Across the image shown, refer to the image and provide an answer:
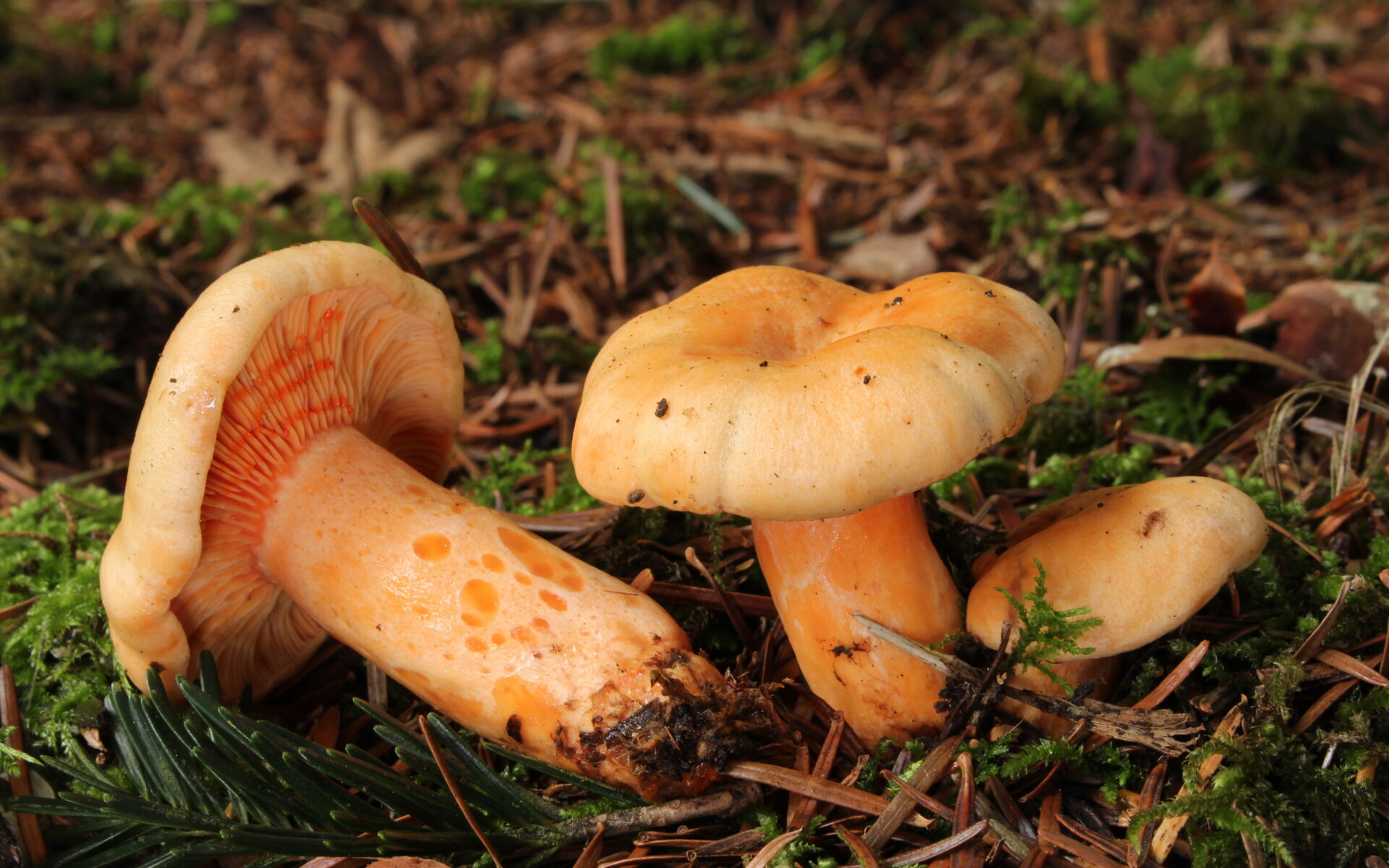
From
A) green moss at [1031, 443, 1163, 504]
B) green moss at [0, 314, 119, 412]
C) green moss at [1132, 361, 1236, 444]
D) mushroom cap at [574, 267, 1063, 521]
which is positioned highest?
mushroom cap at [574, 267, 1063, 521]

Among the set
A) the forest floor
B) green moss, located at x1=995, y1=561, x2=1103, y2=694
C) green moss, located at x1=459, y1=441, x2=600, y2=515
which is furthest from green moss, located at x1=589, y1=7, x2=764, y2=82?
green moss, located at x1=995, y1=561, x2=1103, y2=694

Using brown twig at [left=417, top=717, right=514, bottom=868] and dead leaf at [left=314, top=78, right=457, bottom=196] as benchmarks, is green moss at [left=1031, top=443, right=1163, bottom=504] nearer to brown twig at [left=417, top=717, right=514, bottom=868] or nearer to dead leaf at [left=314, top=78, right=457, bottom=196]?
brown twig at [left=417, top=717, right=514, bottom=868]

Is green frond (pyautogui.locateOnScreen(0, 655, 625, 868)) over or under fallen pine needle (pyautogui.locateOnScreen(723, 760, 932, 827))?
over

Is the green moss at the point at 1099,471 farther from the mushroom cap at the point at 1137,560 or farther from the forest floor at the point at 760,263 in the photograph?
the mushroom cap at the point at 1137,560

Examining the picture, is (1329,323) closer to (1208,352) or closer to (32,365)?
(1208,352)

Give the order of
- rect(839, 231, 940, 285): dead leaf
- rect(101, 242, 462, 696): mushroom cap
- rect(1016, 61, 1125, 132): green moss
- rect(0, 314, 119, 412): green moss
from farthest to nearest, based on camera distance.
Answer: rect(1016, 61, 1125, 132): green moss
rect(839, 231, 940, 285): dead leaf
rect(0, 314, 119, 412): green moss
rect(101, 242, 462, 696): mushroom cap

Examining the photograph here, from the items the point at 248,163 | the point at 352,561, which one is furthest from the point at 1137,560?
the point at 248,163

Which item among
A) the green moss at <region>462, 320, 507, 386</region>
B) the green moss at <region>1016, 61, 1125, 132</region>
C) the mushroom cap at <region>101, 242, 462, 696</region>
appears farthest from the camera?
the green moss at <region>1016, 61, 1125, 132</region>
